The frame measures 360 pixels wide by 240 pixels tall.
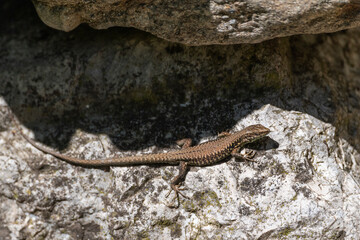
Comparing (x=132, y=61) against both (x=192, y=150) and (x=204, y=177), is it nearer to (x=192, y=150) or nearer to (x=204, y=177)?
(x=192, y=150)

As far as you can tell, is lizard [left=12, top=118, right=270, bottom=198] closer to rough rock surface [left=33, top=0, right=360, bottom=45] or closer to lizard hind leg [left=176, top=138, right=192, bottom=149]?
lizard hind leg [left=176, top=138, right=192, bottom=149]

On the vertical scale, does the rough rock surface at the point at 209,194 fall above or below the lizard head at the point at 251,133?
below

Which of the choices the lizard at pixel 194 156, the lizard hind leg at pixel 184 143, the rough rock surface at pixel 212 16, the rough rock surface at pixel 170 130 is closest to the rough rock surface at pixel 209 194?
the rough rock surface at pixel 170 130

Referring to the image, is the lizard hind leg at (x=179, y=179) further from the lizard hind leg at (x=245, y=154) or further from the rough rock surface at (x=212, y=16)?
the rough rock surface at (x=212, y=16)

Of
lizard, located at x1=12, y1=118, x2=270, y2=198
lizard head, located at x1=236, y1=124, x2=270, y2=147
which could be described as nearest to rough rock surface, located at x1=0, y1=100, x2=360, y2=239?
lizard, located at x1=12, y1=118, x2=270, y2=198

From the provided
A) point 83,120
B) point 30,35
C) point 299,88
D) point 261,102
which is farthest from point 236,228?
point 30,35
